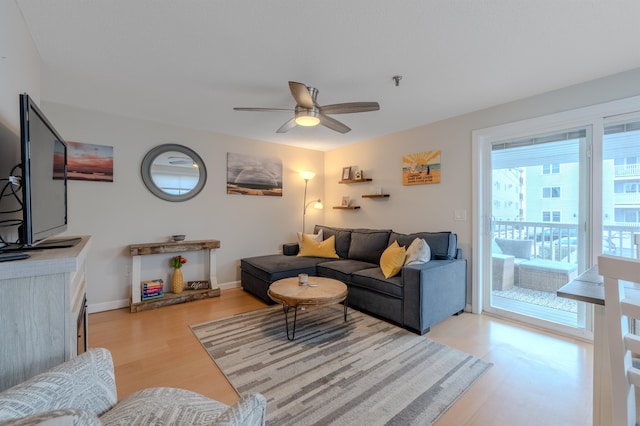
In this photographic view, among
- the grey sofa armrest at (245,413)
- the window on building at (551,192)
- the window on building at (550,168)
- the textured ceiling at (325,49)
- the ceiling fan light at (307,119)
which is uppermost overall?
Answer: the textured ceiling at (325,49)

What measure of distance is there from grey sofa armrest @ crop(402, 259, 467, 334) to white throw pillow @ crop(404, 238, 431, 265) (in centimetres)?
8

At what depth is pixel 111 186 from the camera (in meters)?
3.34

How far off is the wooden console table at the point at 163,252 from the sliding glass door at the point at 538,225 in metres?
3.54

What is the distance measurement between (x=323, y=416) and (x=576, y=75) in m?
3.33

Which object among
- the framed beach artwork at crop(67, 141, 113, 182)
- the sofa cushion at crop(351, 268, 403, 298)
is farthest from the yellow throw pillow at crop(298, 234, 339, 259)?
the framed beach artwork at crop(67, 141, 113, 182)

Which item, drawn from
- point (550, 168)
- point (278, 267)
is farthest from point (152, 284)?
point (550, 168)

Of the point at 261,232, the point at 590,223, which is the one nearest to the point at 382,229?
the point at 261,232

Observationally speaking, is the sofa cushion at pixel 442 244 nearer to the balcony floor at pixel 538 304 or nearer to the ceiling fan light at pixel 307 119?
the balcony floor at pixel 538 304

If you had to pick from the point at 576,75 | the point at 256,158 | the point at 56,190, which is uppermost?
the point at 576,75

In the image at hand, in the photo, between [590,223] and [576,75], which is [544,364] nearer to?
[590,223]

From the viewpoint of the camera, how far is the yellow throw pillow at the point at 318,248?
4.16m

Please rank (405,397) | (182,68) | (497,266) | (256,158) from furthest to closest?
(256,158)
(497,266)
(182,68)
(405,397)

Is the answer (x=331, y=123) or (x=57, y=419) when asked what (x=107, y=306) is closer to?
(x=331, y=123)

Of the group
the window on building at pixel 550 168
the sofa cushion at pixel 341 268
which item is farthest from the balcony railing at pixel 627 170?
the sofa cushion at pixel 341 268
